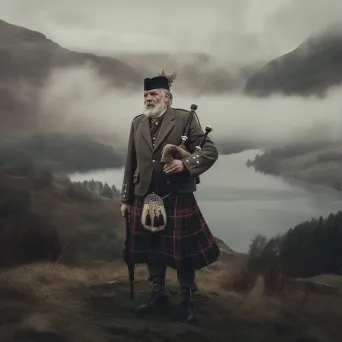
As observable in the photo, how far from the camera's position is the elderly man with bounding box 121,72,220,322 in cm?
344

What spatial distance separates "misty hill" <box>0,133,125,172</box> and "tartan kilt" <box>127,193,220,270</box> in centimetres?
53

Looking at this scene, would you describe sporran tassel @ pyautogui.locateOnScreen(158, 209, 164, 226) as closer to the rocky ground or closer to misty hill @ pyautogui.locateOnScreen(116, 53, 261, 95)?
the rocky ground

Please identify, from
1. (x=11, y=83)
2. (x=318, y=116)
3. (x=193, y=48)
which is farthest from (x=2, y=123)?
(x=318, y=116)

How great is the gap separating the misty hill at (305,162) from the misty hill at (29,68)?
123 cm

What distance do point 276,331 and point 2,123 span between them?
8.39 feet

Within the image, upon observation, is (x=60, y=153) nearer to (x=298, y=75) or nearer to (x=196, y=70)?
(x=196, y=70)

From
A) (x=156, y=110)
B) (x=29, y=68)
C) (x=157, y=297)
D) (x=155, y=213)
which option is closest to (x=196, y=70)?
(x=156, y=110)

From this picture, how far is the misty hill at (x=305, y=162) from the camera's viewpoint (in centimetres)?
390

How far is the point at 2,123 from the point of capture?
3.91m

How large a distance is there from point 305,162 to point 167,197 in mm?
1187

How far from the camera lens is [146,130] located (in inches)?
139

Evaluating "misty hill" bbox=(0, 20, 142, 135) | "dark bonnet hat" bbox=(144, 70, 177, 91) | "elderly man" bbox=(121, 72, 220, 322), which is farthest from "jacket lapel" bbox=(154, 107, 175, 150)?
"misty hill" bbox=(0, 20, 142, 135)

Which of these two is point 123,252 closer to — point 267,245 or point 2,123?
point 267,245

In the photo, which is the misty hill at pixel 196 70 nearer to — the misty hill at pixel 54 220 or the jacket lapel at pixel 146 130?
the jacket lapel at pixel 146 130
